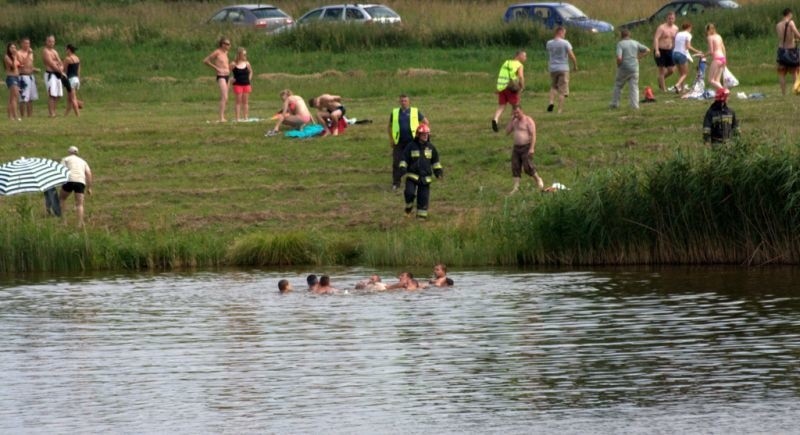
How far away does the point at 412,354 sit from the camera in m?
19.2

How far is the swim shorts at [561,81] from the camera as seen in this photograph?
36.0 m

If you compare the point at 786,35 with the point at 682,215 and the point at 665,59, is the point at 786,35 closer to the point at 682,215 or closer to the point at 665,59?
the point at 665,59

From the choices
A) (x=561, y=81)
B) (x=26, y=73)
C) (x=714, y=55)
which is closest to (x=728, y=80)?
(x=714, y=55)

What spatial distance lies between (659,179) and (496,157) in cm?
776

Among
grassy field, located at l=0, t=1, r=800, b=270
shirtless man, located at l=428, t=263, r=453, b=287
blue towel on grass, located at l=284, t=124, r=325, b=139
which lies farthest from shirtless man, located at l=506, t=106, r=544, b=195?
blue towel on grass, located at l=284, t=124, r=325, b=139

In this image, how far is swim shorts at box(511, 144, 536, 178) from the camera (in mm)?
29625

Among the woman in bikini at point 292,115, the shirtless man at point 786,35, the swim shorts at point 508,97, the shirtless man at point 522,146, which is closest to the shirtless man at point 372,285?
the shirtless man at point 522,146

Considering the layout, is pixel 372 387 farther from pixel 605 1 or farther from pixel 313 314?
pixel 605 1

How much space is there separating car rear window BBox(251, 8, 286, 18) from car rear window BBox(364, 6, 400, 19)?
121 inches

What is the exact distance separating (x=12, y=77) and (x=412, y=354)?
21.2 meters

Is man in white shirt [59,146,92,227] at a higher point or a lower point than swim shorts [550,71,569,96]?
A: lower

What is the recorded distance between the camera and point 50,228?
27922 millimetres

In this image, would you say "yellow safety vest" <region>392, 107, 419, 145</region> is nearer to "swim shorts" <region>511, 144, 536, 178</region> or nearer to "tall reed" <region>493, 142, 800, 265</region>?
"swim shorts" <region>511, 144, 536, 178</region>

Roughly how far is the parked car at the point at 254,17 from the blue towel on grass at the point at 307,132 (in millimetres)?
19427
